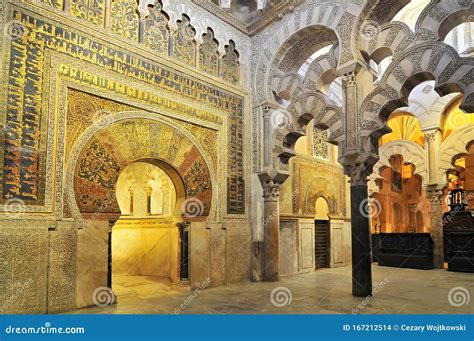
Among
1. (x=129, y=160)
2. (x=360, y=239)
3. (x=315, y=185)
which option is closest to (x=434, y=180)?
(x=315, y=185)

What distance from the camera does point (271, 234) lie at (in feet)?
25.5

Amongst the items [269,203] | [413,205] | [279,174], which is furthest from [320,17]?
[413,205]

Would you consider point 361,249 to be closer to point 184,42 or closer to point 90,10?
point 184,42

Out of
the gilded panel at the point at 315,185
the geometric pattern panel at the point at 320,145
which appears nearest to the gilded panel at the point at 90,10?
the gilded panel at the point at 315,185

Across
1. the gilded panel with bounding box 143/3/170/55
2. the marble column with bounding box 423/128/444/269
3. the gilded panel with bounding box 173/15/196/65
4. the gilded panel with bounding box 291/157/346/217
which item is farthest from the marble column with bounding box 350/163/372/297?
the marble column with bounding box 423/128/444/269

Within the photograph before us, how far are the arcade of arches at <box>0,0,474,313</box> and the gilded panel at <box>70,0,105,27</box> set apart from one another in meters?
0.03

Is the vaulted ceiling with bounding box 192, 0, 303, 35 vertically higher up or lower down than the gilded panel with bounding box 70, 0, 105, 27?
higher up

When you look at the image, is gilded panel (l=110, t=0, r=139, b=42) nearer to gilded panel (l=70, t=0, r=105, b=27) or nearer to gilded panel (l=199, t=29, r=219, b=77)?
gilded panel (l=70, t=0, r=105, b=27)

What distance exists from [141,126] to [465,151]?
28.8 feet

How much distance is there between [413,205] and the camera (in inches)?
706

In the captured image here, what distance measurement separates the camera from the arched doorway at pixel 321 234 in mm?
10133

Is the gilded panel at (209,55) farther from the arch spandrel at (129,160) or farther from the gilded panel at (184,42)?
the arch spandrel at (129,160)

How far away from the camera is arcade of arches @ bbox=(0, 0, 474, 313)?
494cm

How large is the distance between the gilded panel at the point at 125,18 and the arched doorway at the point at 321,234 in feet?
21.0
